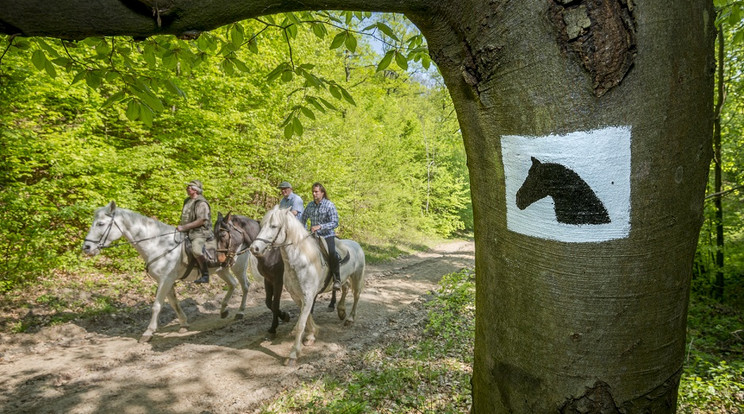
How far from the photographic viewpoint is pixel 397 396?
403 centimetres

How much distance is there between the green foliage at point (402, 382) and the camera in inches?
149

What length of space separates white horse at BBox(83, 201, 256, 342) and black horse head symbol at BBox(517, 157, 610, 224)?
726 centimetres

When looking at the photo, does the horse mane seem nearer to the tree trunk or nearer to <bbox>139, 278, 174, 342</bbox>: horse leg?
<bbox>139, 278, 174, 342</bbox>: horse leg

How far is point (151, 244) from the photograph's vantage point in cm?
691

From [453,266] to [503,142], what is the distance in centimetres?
1444

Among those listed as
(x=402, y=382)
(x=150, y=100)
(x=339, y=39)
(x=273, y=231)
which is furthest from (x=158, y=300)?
(x=339, y=39)

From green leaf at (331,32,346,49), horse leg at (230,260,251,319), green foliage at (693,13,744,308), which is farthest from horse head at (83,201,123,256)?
green foliage at (693,13,744,308)

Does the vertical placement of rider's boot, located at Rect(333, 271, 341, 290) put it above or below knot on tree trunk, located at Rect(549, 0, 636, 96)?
below

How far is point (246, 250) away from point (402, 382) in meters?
4.17

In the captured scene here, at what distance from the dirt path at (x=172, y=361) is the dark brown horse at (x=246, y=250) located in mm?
628

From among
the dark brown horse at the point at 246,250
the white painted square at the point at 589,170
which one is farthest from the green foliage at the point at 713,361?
the dark brown horse at the point at 246,250

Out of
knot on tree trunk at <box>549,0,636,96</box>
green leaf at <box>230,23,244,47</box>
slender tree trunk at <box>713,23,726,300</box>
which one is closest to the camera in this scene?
knot on tree trunk at <box>549,0,636,96</box>

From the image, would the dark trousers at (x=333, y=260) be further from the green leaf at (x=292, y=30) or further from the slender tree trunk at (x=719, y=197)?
the slender tree trunk at (x=719, y=197)

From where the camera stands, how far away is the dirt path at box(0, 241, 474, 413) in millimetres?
4446
